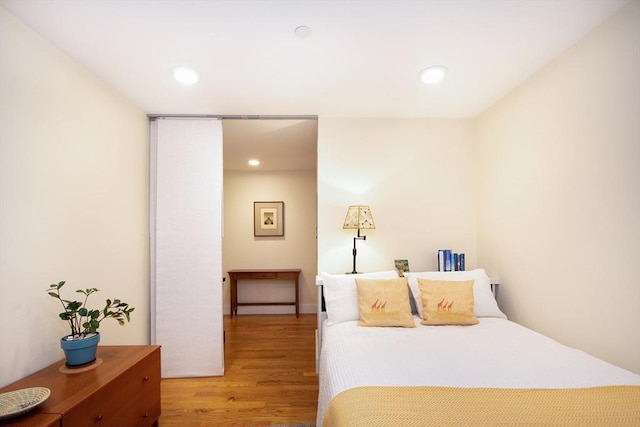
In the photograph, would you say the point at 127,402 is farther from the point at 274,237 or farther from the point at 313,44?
the point at 274,237

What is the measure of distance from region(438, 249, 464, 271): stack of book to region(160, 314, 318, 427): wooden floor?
61.9 inches

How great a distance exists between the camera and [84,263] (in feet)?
7.13

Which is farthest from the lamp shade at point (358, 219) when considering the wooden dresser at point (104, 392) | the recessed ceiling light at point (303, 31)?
the wooden dresser at point (104, 392)

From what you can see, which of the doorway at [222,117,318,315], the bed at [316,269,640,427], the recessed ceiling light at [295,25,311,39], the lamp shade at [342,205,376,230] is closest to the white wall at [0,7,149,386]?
the recessed ceiling light at [295,25,311,39]

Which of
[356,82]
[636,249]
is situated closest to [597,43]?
[636,249]

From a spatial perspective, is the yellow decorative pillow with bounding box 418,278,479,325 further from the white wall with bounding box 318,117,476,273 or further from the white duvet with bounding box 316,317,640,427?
the white wall with bounding box 318,117,476,273

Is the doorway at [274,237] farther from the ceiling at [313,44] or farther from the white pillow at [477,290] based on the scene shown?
the white pillow at [477,290]

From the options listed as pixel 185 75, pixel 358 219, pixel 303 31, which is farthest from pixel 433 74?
pixel 185 75

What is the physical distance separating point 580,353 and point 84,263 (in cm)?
313

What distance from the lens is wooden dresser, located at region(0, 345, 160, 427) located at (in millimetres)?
1377

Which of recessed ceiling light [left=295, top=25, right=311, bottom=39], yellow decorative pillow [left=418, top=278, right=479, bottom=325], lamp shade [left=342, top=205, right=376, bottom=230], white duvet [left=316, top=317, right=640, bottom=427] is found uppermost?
recessed ceiling light [left=295, top=25, right=311, bottom=39]

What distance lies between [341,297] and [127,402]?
59.9 inches

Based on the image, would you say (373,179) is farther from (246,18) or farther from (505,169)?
(246,18)

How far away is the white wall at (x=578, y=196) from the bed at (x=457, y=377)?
23 centimetres
